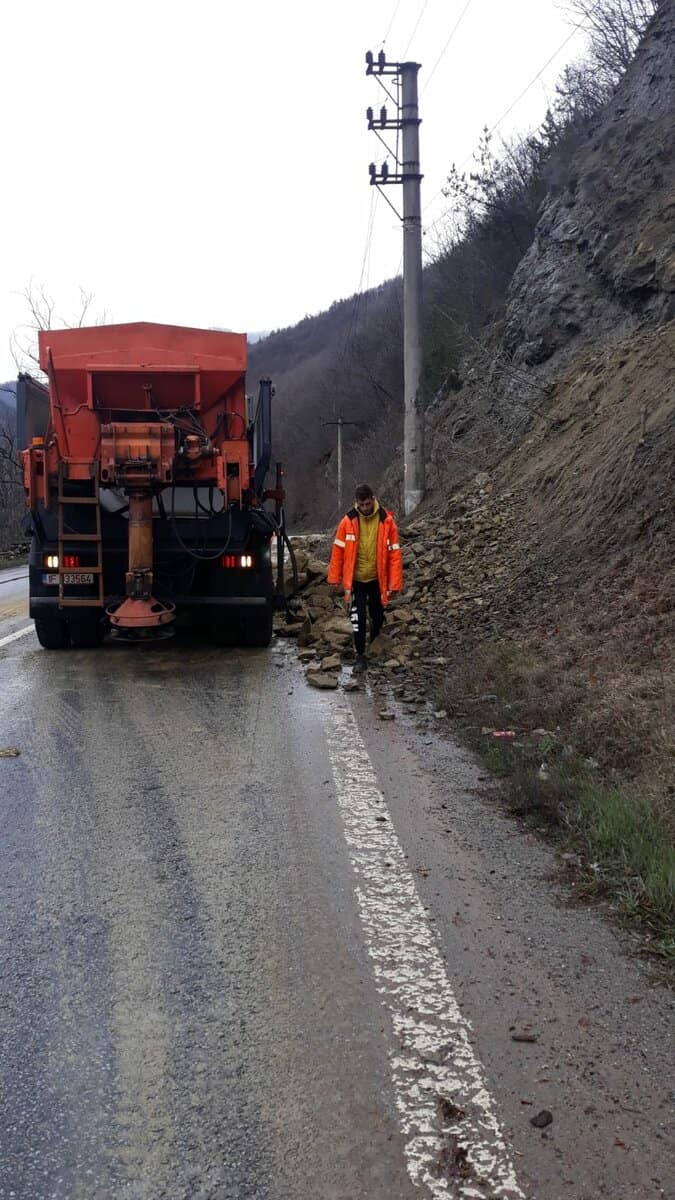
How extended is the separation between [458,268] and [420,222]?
17.2 meters

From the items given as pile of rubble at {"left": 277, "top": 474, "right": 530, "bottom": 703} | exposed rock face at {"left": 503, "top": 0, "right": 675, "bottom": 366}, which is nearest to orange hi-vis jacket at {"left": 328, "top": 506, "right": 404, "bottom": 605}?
pile of rubble at {"left": 277, "top": 474, "right": 530, "bottom": 703}

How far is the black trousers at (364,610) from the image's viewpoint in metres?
8.77

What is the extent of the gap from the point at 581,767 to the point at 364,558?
4.15 m

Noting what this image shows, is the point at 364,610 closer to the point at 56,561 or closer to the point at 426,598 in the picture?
the point at 426,598

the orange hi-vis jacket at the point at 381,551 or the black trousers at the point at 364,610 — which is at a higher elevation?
the orange hi-vis jacket at the point at 381,551

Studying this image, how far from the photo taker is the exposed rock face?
1361 cm

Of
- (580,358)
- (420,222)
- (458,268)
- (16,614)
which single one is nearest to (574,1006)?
(16,614)

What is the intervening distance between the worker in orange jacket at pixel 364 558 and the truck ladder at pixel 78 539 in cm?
232

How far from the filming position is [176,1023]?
2.93 meters

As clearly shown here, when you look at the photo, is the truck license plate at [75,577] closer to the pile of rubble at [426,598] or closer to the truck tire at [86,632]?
the truck tire at [86,632]

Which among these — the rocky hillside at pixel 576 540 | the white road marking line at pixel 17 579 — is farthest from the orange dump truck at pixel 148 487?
the white road marking line at pixel 17 579

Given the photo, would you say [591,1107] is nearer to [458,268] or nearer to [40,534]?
[40,534]

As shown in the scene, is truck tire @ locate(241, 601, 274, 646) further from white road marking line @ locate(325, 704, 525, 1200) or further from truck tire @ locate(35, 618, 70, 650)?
white road marking line @ locate(325, 704, 525, 1200)

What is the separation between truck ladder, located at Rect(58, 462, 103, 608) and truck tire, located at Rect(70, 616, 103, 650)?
521mm
